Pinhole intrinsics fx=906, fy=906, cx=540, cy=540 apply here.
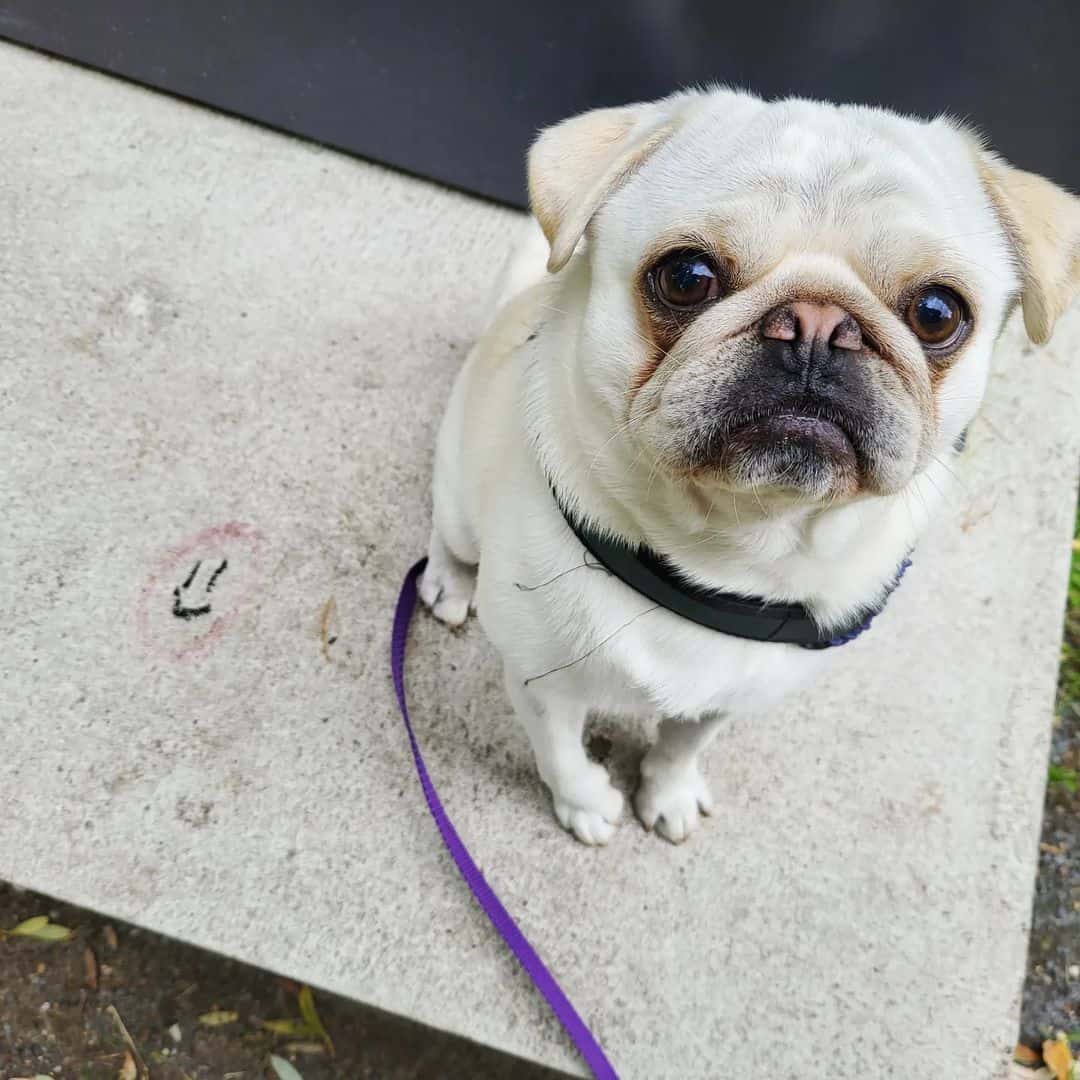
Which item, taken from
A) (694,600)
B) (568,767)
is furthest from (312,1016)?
(694,600)

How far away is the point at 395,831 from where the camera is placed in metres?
2.09

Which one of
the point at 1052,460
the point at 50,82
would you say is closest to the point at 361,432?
the point at 50,82

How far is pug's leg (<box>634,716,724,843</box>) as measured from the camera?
197cm

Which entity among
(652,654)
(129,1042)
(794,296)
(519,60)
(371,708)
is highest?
(794,296)

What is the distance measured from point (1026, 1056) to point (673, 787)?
1086mm

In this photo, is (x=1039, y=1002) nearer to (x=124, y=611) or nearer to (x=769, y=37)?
(x=124, y=611)

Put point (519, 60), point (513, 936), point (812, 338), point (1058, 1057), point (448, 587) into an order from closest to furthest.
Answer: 1. point (812, 338)
2. point (513, 936)
3. point (1058, 1057)
4. point (448, 587)
5. point (519, 60)

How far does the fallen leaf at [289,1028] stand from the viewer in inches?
78.4

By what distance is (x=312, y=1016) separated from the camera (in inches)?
79.0

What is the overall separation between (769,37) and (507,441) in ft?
5.60

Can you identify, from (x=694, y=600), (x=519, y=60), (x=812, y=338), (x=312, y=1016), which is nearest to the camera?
(x=812, y=338)

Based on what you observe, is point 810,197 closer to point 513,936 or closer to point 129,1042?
point 513,936

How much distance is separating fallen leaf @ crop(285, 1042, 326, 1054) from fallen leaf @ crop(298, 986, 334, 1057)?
14 millimetres

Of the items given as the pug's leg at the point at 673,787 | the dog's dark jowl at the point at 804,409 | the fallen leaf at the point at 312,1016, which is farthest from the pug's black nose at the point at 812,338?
the fallen leaf at the point at 312,1016
